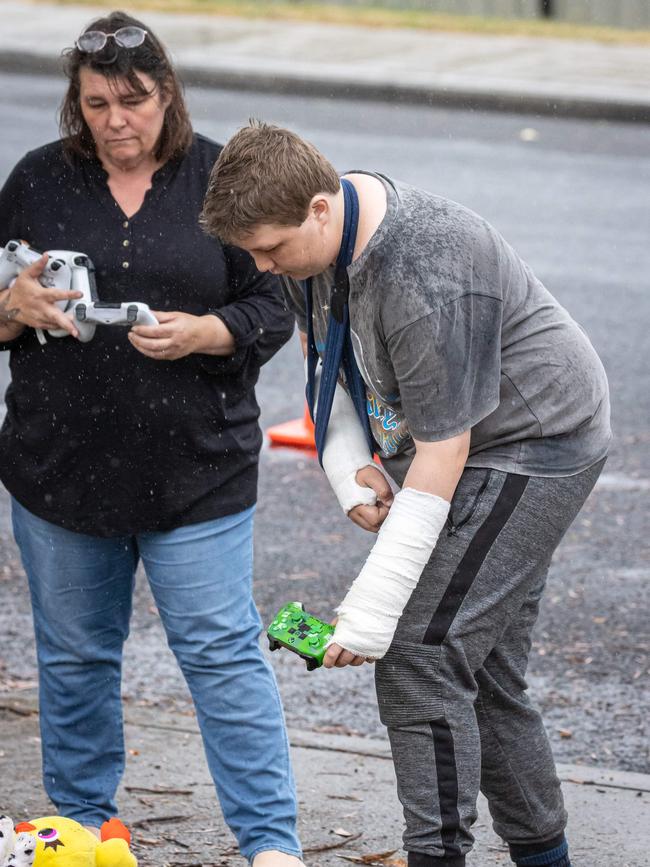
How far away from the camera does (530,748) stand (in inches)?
127

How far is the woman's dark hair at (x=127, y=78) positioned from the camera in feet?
10.7

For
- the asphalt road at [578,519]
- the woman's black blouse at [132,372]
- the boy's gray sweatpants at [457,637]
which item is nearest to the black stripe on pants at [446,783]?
the boy's gray sweatpants at [457,637]

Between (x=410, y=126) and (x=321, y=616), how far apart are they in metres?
9.24

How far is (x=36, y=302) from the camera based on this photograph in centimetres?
324

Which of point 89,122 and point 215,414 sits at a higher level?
point 89,122

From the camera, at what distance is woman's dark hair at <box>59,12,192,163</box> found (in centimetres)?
326

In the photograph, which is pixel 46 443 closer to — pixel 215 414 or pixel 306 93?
pixel 215 414

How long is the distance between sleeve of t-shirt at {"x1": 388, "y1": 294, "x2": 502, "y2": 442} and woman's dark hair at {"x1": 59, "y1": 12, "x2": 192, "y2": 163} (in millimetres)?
889

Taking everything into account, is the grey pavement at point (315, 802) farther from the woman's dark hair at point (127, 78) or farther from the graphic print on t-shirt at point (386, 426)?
the woman's dark hair at point (127, 78)

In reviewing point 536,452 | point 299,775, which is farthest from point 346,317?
point 299,775

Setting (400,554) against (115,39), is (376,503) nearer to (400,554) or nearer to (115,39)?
(400,554)

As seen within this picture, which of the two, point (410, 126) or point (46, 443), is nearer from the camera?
point (46, 443)

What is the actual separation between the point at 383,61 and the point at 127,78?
529 inches

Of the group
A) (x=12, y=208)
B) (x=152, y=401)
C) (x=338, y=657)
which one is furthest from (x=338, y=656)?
(x=12, y=208)
